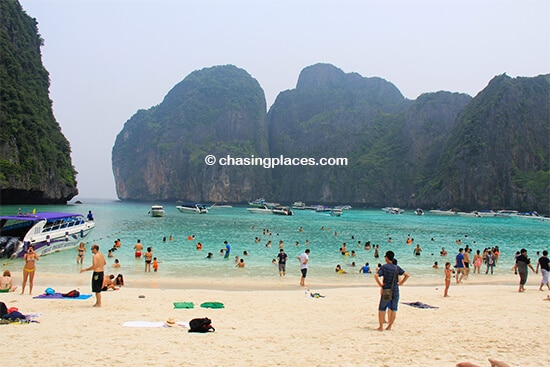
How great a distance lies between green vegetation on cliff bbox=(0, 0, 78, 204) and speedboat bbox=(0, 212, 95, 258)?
34.3 m

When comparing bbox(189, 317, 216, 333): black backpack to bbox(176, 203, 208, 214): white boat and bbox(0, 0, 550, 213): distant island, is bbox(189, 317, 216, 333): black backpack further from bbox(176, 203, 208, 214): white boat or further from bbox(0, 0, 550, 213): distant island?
bbox(176, 203, 208, 214): white boat

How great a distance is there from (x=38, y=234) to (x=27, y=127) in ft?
167

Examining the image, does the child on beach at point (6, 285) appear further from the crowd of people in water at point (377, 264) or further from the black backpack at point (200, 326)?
the black backpack at point (200, 326)

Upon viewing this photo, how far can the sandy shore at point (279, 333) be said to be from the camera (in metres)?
6.82

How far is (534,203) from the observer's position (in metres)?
101

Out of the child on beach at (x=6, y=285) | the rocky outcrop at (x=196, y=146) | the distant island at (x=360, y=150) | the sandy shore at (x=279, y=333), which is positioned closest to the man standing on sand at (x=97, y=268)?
the sandy shore at (x=279, y=333)

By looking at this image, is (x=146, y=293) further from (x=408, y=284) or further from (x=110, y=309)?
(x=408, y=284)

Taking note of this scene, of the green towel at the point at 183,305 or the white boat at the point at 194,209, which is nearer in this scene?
the green towel at the point at 183,305

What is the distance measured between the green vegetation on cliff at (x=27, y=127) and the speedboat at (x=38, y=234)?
34.3 metres

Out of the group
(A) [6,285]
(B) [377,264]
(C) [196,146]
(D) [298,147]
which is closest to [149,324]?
(A) [6,285]

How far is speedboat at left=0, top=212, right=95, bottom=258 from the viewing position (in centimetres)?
2367

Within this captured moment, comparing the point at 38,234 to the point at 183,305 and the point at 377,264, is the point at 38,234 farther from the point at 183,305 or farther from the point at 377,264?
the point at 377,264

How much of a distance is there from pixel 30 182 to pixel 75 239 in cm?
4005

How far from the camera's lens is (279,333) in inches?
339
